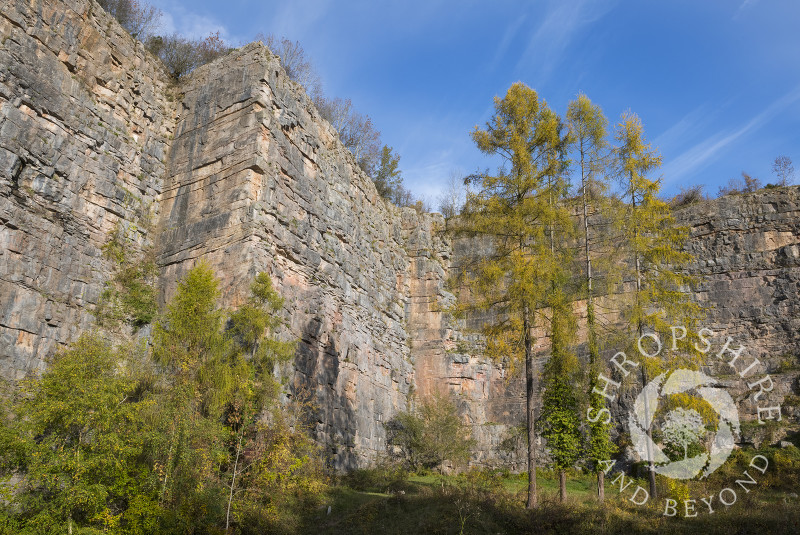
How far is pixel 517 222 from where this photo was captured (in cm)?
1375

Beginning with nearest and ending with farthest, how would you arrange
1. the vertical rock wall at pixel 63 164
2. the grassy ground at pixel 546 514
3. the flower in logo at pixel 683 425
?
the grassy ground at pixel 546 514, the vertical rock wall at pixel 63 164, the flower in logo at pixel 683 425

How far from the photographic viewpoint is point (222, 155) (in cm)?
1703

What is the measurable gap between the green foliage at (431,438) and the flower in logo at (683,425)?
6.05 metres

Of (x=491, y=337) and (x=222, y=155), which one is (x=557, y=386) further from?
(x=222, y=155)

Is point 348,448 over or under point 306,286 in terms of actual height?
under

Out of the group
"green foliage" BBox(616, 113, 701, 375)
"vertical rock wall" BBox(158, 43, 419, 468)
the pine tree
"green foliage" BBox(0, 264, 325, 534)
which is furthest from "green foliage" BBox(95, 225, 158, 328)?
"green foliage" BBox(616, 113, 701, 375)

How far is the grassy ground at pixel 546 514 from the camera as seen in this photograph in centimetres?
1110

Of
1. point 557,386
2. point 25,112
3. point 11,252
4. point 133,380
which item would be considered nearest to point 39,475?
point 133,380

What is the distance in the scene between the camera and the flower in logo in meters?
15.7

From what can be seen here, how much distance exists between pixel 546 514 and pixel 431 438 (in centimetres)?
880

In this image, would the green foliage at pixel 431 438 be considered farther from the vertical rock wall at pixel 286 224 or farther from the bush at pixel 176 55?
the bush at pixel 176 55

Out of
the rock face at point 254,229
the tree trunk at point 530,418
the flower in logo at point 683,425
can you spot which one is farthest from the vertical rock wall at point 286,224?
the flower in logo at point 683,425

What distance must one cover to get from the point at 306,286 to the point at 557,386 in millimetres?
7922

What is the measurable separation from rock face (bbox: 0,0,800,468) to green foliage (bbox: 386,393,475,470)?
0.94 m
